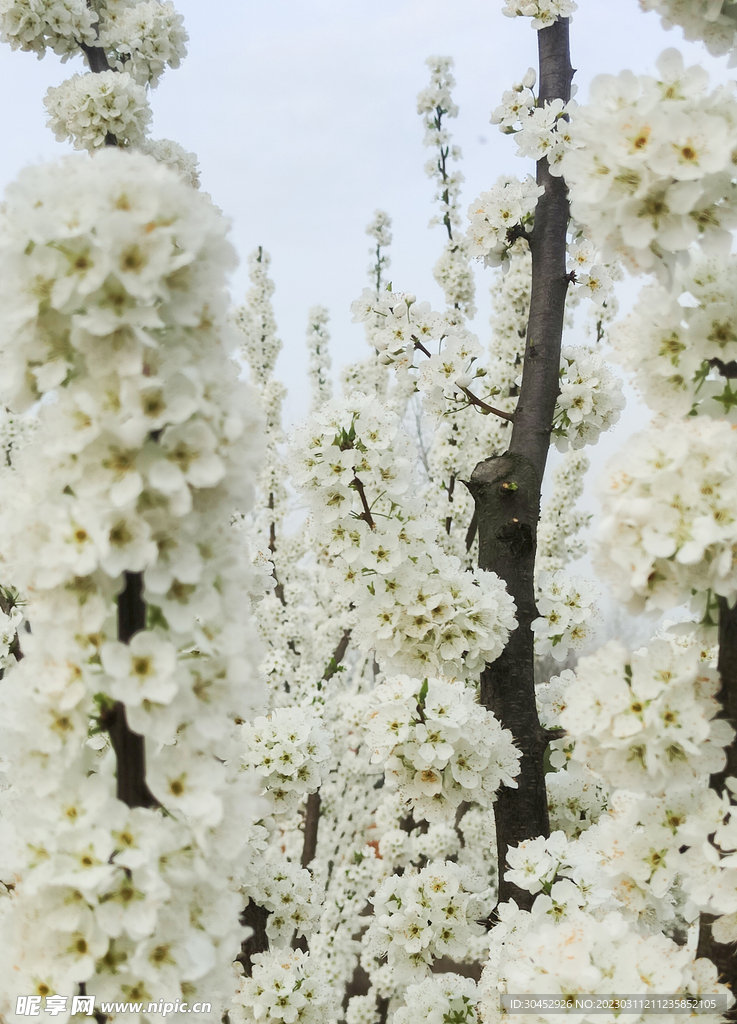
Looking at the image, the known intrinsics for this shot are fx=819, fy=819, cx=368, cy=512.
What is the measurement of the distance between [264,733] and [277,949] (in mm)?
784

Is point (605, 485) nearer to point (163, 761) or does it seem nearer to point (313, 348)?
point (163, 761)

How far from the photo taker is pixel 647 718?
1498 millimetres

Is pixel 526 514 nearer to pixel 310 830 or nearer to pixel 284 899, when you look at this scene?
pixel 284 899

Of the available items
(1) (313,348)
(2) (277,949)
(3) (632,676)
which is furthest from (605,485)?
(1) (313,348)

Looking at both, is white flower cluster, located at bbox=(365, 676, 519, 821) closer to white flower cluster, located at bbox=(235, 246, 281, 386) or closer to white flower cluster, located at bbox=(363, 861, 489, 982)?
white flower cluster, located at bbox=(363, 861, 489, 982)

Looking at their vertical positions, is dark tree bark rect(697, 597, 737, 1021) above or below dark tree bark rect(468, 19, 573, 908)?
below

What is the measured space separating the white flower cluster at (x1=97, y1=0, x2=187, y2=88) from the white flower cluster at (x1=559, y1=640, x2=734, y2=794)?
3240 millimetres

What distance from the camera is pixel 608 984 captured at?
1512 mm

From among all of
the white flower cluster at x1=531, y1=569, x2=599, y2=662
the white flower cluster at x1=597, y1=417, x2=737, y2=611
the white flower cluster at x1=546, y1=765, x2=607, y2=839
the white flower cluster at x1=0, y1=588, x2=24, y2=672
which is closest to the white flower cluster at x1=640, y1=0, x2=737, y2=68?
the white flower cluster at x1=597, y1=417, x2=737, y2=611

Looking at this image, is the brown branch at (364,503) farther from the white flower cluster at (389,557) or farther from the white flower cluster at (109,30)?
the white flower cluster at (109,30)

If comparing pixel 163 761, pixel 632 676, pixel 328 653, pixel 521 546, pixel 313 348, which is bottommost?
pixel 163 761

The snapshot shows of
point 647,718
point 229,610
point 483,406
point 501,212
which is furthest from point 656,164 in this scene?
point 501,212

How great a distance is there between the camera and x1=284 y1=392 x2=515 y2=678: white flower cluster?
8.64 feet

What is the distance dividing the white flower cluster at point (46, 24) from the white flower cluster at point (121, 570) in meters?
2.49
